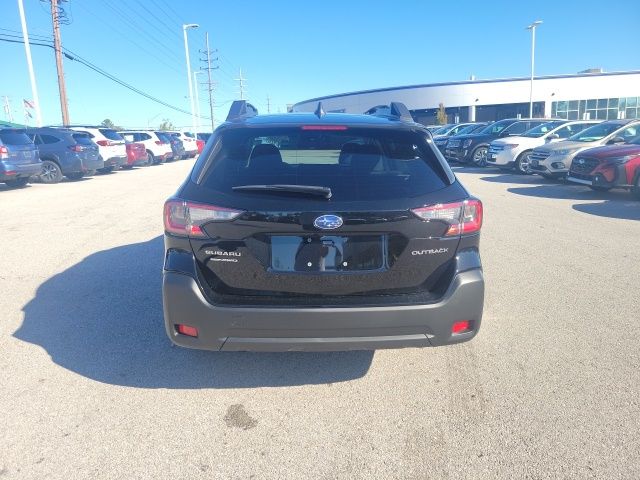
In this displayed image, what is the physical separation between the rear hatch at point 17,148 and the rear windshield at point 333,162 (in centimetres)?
1282

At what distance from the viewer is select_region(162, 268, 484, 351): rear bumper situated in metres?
2.72

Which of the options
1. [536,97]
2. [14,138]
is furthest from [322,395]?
[536,97]

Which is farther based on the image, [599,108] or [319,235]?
[599,108]

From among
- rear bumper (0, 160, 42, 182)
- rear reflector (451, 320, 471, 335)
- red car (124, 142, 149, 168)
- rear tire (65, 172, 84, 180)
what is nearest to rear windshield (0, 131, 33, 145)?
rear bumper (0, 160, 42, 182)

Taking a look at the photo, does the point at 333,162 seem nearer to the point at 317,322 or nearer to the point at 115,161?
the point at 317,322

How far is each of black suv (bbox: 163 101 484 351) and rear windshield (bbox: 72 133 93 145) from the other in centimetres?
1563

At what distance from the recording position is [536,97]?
5997 centimetres

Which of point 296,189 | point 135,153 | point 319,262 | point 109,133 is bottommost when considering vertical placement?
point 319,262

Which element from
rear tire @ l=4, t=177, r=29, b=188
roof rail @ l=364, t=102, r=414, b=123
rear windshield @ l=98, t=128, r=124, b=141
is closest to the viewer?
roof rail @ l=364, t=102, r=414, b=123

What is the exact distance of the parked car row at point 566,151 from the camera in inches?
408

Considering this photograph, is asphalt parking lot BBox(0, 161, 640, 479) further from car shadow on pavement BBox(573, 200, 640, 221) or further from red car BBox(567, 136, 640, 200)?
red car BBox(567, 136, 640, 200)

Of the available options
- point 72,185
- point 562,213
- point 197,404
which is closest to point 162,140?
point 72,185

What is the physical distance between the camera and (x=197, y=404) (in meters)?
3.03

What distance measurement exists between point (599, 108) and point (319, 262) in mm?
66942
